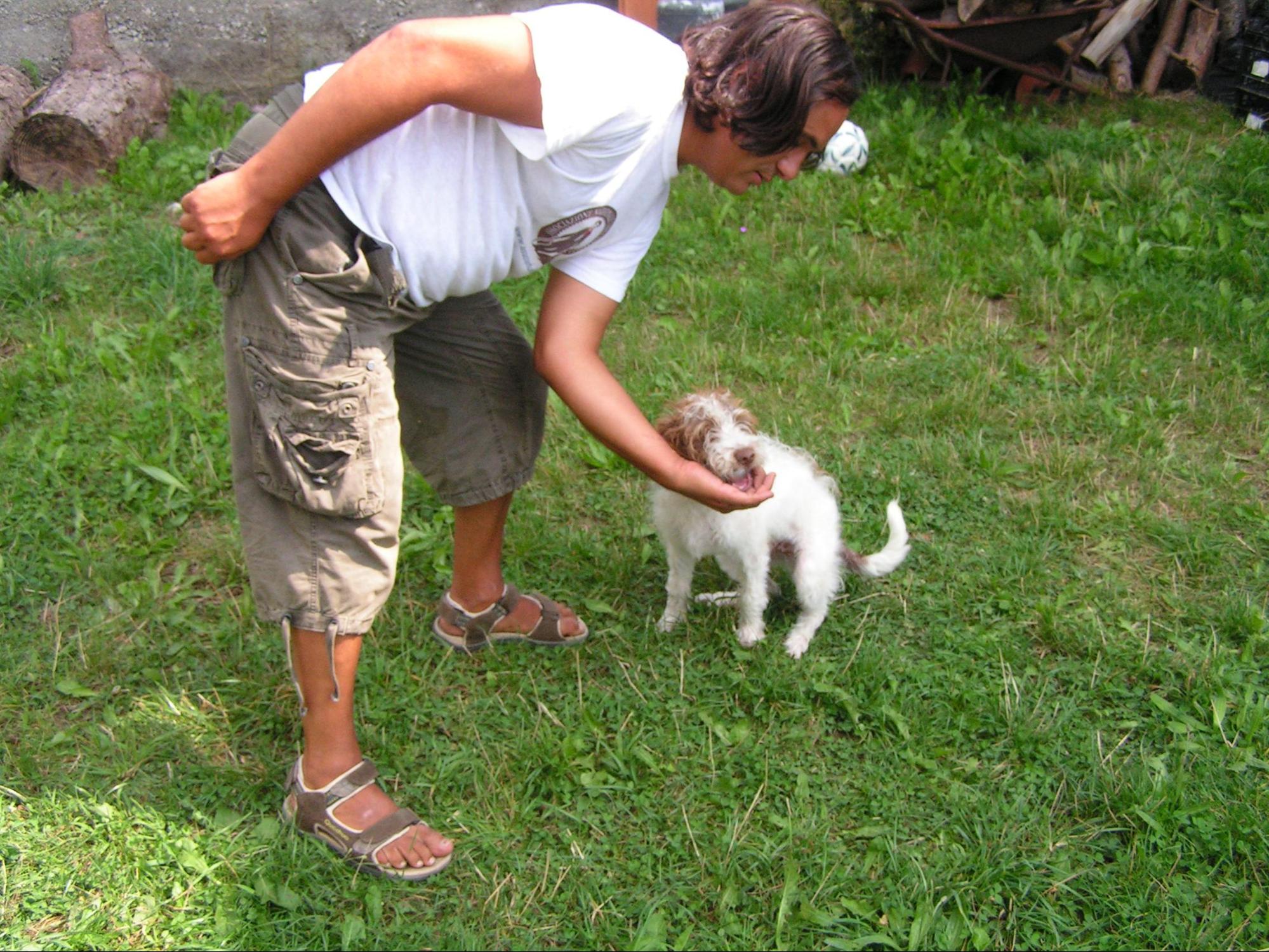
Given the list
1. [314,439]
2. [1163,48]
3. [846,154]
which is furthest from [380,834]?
[1163,48]

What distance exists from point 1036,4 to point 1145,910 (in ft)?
16.6

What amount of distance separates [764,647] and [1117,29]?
4878mm

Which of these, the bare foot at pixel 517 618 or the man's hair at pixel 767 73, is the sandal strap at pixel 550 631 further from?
the man's hair at pixel 767 73

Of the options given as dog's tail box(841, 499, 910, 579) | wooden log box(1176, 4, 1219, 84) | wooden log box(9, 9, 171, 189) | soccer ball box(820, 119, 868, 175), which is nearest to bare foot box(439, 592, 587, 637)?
dog's tail box(841, 499, 910, 579)

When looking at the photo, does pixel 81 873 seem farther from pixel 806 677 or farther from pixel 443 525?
pixel 806 677

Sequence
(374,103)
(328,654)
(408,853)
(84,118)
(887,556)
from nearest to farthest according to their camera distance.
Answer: (374,103)
(328,654)
(408,853)
(887,556)
(84,118)

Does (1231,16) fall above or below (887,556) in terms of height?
above

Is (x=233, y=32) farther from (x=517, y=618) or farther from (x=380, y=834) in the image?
(x=380, y=834)

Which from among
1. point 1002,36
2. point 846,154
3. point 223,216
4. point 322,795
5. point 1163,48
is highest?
point 223,216

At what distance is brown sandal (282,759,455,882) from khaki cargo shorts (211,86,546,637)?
17.3 inches

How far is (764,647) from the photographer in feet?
10.3

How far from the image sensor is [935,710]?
113 inches

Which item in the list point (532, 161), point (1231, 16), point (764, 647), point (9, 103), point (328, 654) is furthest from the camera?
point (1231, 16)

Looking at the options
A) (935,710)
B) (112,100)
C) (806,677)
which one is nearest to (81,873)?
(806,677)
